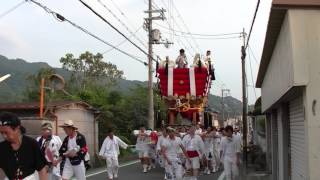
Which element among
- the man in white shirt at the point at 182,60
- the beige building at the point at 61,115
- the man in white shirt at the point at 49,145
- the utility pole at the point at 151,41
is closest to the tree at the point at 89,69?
the utility pole at the point at 151,41

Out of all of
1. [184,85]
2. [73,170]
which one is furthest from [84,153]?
[184,85]

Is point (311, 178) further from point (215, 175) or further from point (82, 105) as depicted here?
point (82, 105)

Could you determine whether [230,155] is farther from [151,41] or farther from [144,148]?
[151,41]

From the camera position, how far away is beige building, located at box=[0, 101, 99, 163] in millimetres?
20528

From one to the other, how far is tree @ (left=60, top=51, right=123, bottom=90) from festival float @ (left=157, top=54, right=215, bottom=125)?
36.9 metres

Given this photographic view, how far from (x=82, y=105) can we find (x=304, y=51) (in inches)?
786

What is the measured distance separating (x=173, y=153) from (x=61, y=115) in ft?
33.8

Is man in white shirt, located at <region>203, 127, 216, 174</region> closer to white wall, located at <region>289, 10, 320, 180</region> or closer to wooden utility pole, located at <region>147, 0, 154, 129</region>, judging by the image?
wooden utility pole, located at <region>147, 0, 154, 129</region>

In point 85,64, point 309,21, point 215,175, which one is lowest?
point 215,175

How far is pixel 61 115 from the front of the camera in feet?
79.5

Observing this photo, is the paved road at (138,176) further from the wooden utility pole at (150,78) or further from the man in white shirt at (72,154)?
the wooden utility pole at (150,78)

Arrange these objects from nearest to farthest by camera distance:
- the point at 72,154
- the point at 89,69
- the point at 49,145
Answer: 1. the point at 72,154
2. the point at 49,145
3. the point at 89,69

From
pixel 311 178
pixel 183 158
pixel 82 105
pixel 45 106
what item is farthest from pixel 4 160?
pixel 82 105

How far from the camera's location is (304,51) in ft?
24.0
